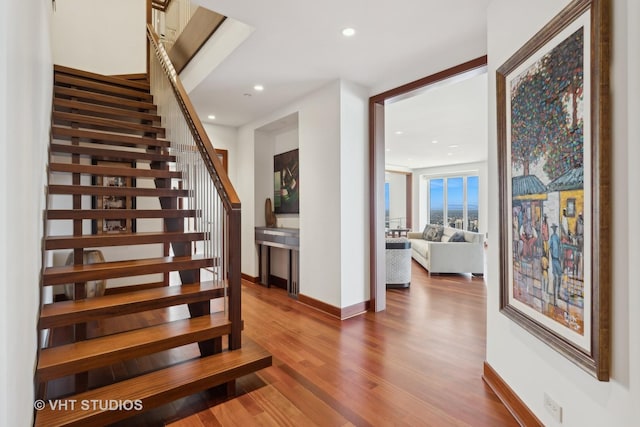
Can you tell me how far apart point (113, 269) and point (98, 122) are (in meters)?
2.08

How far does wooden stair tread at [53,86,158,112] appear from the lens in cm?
355

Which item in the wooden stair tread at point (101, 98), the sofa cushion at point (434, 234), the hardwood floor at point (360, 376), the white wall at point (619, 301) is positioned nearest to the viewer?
the white wall at point (619, 301)

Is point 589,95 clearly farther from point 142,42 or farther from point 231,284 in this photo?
point 142,42

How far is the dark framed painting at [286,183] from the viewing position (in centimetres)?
479

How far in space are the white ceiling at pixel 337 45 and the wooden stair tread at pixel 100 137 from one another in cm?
88

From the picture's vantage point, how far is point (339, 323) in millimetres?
3365

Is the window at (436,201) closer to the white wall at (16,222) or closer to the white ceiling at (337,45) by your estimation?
the white ceiling at (337,45)

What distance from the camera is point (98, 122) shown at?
11.2ft

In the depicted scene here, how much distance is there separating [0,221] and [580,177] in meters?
2.03

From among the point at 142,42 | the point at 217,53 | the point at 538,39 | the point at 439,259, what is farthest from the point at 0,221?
the point at 439,259

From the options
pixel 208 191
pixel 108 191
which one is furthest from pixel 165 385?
pixel 108 191

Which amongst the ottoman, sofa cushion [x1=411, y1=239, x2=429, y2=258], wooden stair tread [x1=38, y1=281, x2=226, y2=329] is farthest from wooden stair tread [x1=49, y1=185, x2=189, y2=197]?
sofa cushion [x1=411, y1=239, x2=429, y2=258]

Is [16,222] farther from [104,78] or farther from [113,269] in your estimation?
[104,78]

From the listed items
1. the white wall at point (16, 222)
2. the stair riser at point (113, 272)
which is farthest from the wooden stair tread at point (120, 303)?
the white wall at point (16, 222)
